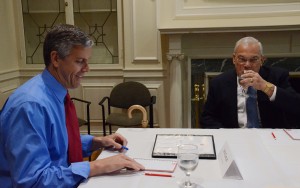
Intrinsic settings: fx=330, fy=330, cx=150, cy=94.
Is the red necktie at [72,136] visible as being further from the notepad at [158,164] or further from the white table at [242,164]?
the notepad at [158,164]

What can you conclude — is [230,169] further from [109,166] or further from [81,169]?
[81,169]

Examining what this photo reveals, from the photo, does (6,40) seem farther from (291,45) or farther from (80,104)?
(291,45)

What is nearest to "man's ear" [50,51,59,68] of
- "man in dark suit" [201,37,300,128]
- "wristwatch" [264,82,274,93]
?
"man in dark suit" [201,37,300,128]

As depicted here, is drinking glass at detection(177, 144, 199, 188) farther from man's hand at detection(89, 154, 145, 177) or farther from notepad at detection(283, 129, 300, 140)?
notepad at detection(283, 129, 300, 140)

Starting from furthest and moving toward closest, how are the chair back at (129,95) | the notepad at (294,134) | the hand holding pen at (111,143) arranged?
the chair back at (129,95)
the notepad at (294,134)
the hand holding pen at (111,143)

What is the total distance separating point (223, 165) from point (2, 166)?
0.87 metres

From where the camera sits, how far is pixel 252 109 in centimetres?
215

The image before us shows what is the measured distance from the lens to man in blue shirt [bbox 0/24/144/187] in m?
1.15

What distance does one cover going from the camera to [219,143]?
5.28 feet

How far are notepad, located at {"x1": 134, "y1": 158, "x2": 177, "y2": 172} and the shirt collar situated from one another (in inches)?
16.9

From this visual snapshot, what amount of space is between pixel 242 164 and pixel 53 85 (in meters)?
0.85

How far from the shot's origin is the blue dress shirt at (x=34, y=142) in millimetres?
1140

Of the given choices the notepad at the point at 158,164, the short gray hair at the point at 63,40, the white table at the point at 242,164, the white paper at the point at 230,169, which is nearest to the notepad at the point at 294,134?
the white table at the point at 242,164

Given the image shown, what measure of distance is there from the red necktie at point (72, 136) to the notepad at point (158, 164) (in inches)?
10.7
